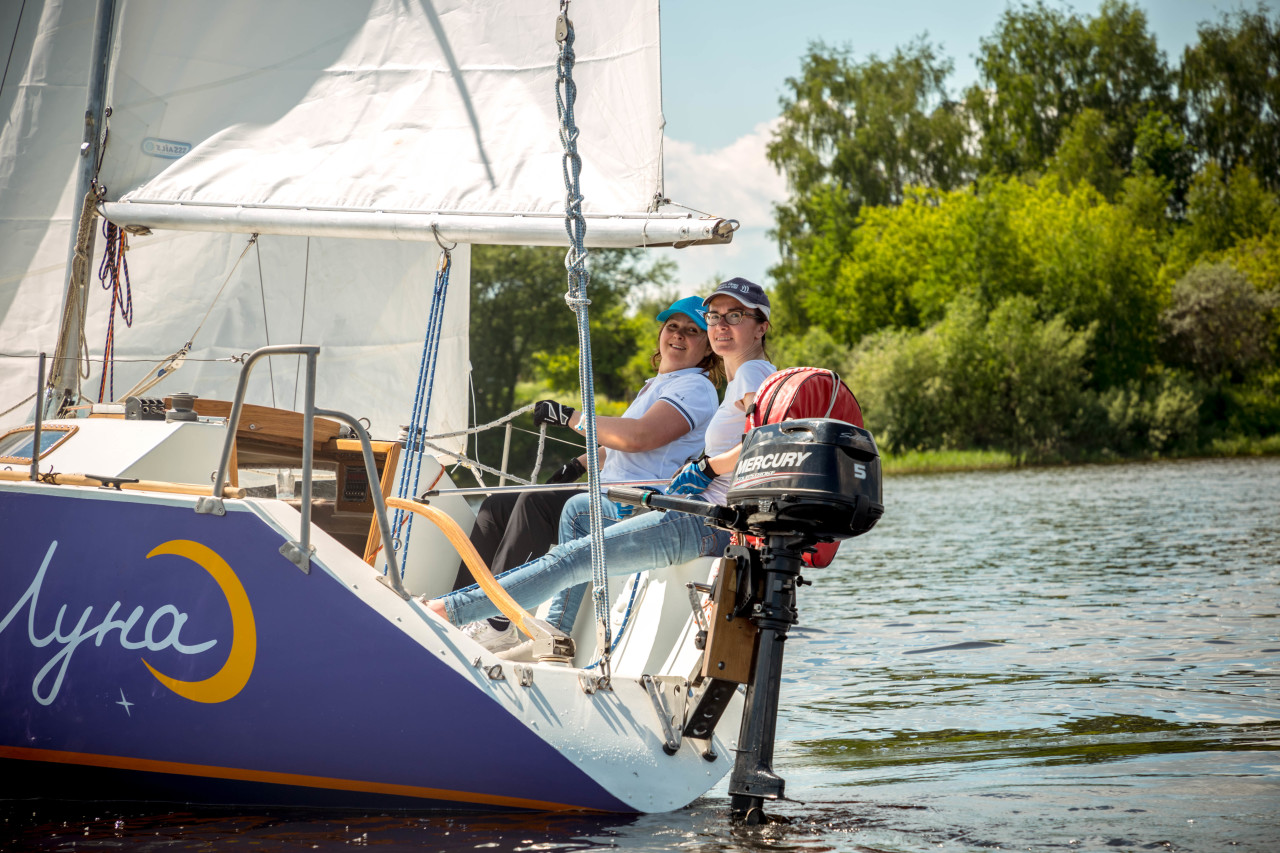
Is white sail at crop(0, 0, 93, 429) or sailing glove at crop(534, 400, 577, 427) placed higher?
white sail at crop(0, 0, 93, 429)

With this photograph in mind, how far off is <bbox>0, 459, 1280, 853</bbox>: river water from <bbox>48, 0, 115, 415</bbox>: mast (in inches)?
73.8

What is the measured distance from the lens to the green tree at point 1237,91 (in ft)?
127

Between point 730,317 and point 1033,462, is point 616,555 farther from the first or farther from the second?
point 1033,462

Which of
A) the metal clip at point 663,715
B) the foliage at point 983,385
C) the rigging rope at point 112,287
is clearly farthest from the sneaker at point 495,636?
the foliage at point 983,385

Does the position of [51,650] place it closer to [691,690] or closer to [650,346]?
[691,690]

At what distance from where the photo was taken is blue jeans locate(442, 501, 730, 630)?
166 inches

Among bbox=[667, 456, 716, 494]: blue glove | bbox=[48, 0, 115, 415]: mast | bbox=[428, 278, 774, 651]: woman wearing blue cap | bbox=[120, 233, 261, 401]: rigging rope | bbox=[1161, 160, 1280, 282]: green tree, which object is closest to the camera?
bbox=[667, 456, 716, 494]: blue glove

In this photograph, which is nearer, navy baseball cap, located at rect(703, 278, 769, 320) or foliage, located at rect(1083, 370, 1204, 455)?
navy baseball cap, located at rect(703, 278, 769, 320)

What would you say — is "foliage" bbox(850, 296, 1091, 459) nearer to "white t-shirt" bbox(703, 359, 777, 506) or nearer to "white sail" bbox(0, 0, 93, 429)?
"white sail" bbox(0, 0, 93, 429)

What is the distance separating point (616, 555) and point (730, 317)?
888 millimetres

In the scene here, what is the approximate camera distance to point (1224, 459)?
1271 inches

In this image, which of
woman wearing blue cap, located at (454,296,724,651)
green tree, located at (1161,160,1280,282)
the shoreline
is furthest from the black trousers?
green tree, located at (1161,160,1280,282)

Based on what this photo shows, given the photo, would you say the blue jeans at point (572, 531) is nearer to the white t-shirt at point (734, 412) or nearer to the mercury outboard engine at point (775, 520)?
the white t-shirt at point (734, 412)

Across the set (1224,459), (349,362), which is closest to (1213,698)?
(349,362)
